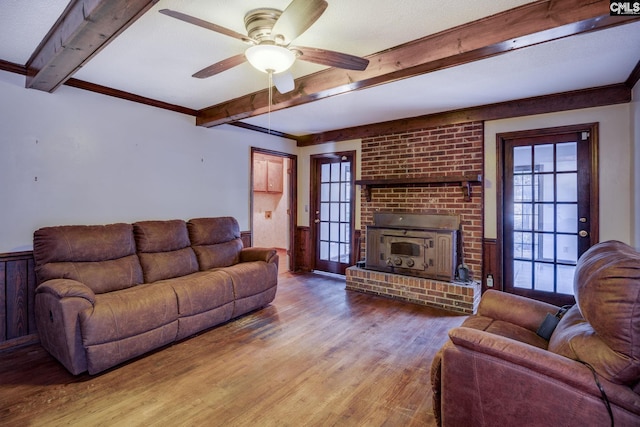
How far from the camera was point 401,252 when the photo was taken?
4.21 m

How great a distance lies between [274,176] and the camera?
24.0 ft

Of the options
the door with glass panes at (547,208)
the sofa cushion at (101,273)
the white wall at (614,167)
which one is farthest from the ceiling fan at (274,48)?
the white wall at (614,167)

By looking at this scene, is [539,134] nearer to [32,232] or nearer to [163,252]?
[163,252]

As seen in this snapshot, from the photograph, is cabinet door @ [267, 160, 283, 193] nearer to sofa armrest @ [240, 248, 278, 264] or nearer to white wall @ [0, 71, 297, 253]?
white wall @ [0, 71, 297, 253]

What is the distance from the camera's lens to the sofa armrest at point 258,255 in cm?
386

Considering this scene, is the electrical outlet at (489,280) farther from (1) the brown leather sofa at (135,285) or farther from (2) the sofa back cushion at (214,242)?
(2) the sofa back cushion at (214,242)

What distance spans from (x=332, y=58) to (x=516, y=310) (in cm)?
205

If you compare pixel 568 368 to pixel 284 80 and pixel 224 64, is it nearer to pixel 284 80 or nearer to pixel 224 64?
pixel 284 80

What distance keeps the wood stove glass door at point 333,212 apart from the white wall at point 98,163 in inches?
62.4

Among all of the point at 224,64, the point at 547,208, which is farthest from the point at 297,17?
the point at 547,208

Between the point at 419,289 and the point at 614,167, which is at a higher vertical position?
the point at 614,167

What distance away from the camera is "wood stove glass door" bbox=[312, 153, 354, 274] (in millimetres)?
5266

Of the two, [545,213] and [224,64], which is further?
[545,213]

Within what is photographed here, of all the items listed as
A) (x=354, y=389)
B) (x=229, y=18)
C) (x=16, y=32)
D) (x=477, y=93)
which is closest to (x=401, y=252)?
(x=477, y=93)
